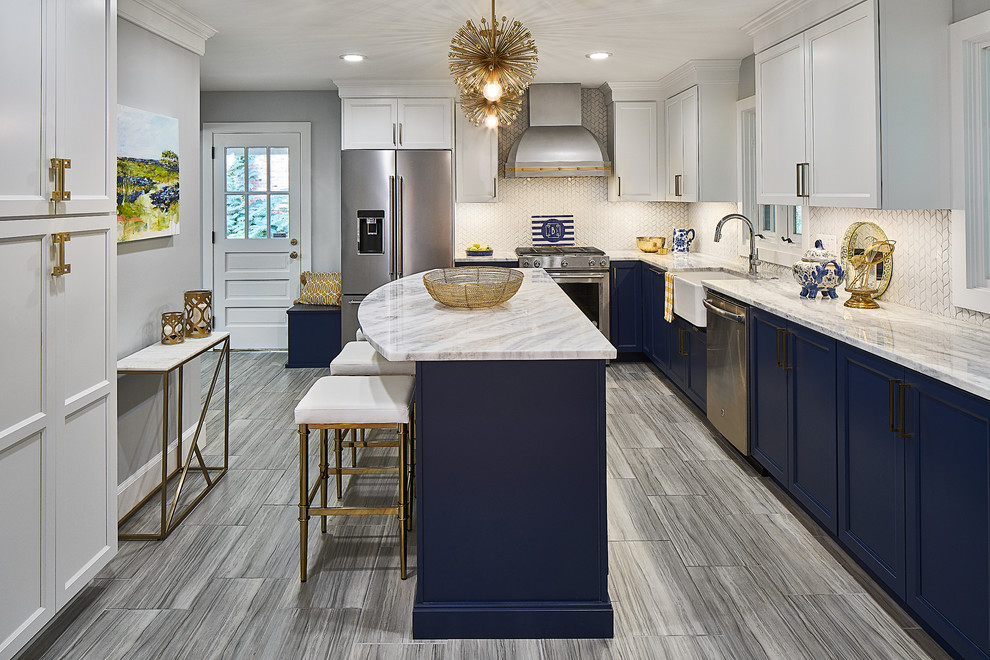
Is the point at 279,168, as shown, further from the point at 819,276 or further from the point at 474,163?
the point at 819,276

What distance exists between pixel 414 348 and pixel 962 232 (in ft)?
7.49

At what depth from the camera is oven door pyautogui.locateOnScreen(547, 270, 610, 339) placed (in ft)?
20.7

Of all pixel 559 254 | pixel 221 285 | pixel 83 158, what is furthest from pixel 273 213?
pixel 83 158

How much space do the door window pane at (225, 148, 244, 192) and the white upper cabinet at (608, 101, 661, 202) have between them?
11.9 feet

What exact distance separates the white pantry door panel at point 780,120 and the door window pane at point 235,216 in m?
4.89

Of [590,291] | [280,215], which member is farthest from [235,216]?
[590,291]

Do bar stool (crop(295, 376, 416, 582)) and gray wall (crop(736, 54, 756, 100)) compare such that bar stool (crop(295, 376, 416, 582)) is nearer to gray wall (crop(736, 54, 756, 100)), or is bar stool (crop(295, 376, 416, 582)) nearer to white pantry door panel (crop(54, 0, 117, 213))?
white pantry door panel (crop(54, 0, 117, 213))

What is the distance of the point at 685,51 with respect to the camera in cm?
525

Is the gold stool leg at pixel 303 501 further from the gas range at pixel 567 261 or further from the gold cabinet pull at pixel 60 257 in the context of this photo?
the gas range at pixel 567 261

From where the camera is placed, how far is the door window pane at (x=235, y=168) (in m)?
7.01

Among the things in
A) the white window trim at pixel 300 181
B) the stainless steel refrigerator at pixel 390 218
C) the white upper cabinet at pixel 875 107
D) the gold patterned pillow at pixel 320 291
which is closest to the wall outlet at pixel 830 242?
the white upper cabinet at pixel 875 107

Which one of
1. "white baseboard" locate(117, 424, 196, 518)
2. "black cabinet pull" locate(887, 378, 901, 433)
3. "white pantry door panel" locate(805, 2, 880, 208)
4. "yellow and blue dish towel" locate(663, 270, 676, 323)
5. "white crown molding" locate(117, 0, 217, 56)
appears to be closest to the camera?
"black cabinet pull" locate(887, 378, 901, 433)

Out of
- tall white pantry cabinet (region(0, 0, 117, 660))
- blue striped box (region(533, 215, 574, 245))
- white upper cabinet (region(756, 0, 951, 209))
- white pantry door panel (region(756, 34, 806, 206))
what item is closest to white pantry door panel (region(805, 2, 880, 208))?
white upper cabinet (region(756, 0, 951, 209))

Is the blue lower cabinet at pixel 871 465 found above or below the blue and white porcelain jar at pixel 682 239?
below
